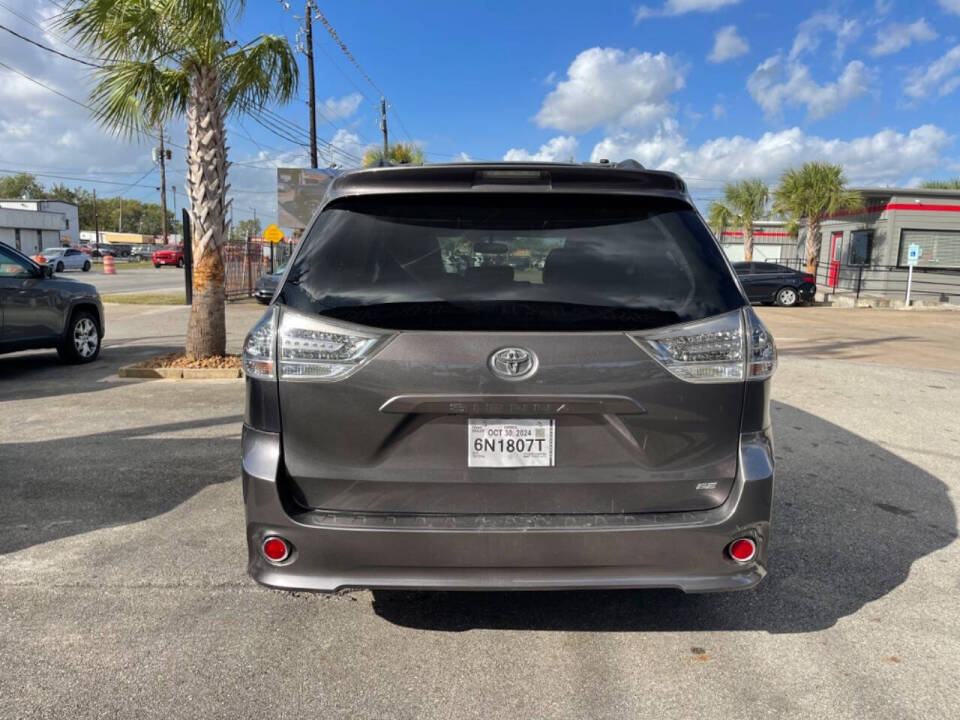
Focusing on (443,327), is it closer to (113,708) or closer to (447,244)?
(447,244)

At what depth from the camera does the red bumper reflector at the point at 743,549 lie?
2.70m

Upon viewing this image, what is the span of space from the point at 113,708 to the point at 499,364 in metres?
1.82

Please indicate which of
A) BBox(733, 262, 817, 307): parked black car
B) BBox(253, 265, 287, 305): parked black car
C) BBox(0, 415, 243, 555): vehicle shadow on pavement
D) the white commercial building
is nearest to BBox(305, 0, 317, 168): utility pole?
BBox(253, 265, 287, 305): parked black car

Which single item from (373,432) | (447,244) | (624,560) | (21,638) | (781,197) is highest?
(781,197)

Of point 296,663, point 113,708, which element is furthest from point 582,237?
point 113,708

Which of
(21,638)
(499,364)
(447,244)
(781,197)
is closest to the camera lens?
(499,364)

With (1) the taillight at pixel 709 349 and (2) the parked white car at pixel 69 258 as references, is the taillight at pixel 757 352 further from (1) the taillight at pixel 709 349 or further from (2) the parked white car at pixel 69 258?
(2) the parked white car at pixel 69 258

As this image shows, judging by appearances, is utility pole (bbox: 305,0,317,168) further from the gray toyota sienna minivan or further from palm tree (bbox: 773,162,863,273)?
the gray toyota sienna minivan

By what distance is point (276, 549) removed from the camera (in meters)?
2.68

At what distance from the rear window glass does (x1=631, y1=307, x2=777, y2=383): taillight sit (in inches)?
2.1

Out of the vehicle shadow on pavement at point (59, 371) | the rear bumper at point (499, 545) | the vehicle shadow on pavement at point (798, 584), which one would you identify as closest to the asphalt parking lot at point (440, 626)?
the vehicle shadow on pavement at point (798, 584)

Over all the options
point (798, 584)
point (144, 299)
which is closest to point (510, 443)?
point (798, 584)

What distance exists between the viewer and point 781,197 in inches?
1220

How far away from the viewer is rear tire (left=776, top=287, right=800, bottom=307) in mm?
25672
